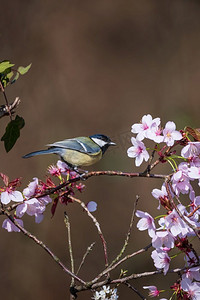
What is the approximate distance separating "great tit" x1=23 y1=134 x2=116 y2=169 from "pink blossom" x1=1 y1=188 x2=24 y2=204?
0.37m

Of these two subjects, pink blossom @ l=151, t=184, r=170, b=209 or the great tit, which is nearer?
pink blossom @ l=151, t=184, r=170, b=209

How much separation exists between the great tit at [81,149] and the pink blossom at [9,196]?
37cm

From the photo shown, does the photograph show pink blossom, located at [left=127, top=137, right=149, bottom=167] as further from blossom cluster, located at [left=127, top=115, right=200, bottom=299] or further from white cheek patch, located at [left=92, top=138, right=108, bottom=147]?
white cheek patch, located at [left=92, top=138, right=108, bottom=147]

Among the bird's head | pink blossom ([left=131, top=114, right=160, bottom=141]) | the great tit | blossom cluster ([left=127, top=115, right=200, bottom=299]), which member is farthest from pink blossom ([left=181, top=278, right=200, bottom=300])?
the bird's head

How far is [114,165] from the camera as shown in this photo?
2061mm

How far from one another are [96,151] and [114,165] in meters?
0.82

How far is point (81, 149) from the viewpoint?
1.22m

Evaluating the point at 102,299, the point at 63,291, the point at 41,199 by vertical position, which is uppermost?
the point at 41,199

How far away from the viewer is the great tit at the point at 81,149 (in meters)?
1.14

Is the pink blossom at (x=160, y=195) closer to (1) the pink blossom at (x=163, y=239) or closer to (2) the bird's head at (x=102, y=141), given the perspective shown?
(1) the pink blossom at (x=163, y=239)

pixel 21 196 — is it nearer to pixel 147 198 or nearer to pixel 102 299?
pixel 102 299

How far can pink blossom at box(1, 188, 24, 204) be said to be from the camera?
72 centimetres

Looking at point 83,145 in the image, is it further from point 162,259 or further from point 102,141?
point 162,259

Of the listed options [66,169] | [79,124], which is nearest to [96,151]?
[66,169]
